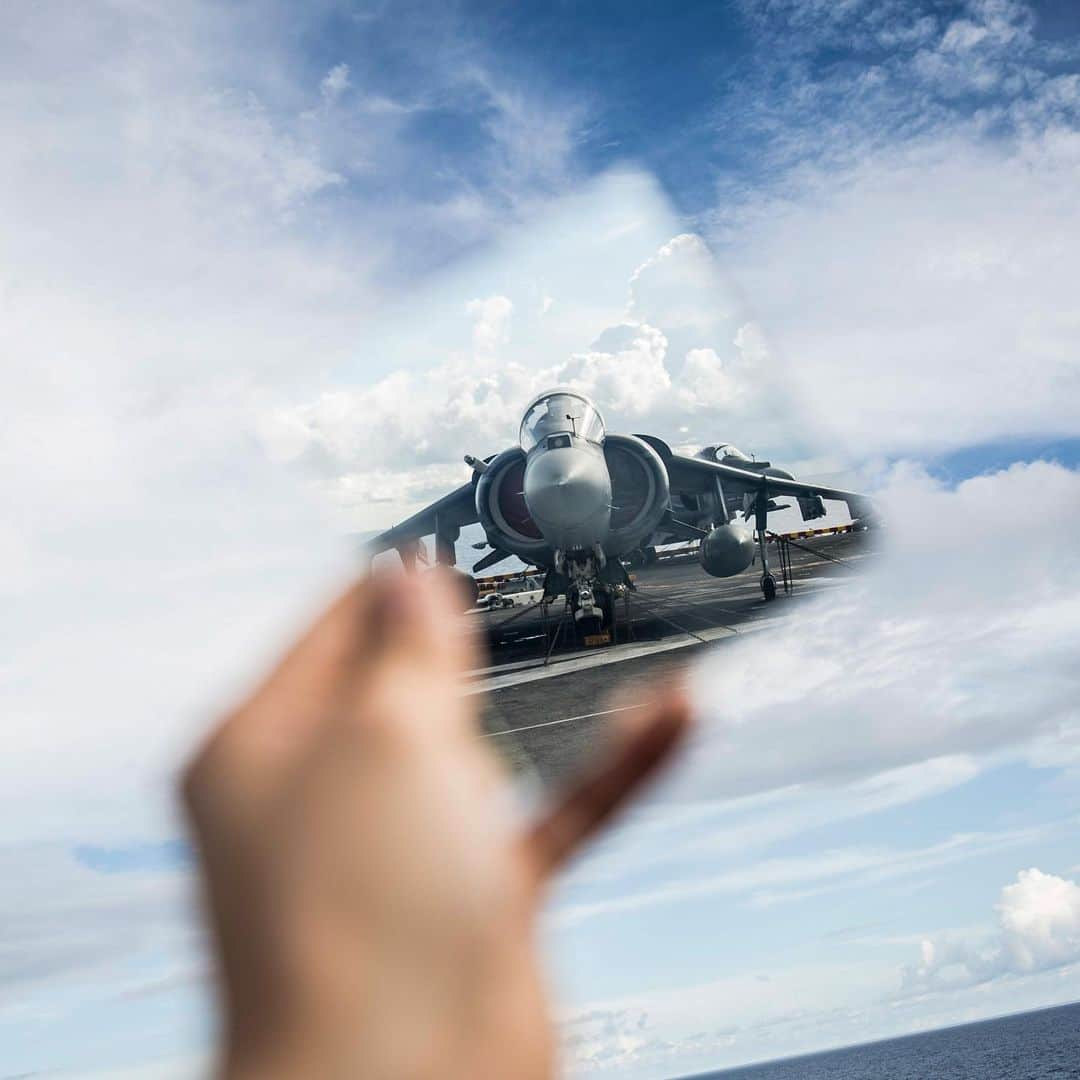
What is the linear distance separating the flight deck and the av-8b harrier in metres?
1.03

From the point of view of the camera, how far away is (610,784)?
91 cm

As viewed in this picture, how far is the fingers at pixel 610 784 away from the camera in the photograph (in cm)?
88

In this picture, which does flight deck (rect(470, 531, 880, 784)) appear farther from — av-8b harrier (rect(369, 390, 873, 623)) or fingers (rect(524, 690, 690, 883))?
fingers (rect(524, 690, 690, 883))

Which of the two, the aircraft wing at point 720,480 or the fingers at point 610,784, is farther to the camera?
the aircraft wing at point 720,480

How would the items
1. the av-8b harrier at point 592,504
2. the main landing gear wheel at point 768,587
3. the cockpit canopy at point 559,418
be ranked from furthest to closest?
the main landing gear wheel at point 768,587 → the cockpit canopy at point 559,418 → the av-8b harrier at point 592,504

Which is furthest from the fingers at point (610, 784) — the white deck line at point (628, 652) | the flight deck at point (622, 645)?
the white deck line at point (628, 652)

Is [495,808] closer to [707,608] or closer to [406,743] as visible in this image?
[406,743]

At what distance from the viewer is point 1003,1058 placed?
17525cm

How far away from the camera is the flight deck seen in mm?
14484

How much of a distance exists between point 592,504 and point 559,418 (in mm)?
2293

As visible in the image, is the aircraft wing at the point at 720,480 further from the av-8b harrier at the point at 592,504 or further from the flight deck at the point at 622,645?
the flight deck at the point at 622,645

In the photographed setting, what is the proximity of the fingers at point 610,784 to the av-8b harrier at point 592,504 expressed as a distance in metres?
17.6

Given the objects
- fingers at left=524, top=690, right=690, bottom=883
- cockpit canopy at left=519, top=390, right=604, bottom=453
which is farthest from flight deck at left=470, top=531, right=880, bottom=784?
fingers at left=524, top=690, right=690, bottom=883

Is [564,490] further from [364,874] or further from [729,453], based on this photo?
[364,874]
